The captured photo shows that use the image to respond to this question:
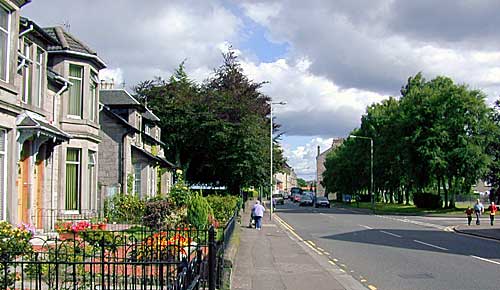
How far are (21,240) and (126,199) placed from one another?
56.8ft

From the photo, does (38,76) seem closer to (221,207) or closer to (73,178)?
(73,178)

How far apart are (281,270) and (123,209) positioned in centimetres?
1375

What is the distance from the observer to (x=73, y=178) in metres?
23.5

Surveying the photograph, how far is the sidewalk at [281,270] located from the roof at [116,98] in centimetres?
1736

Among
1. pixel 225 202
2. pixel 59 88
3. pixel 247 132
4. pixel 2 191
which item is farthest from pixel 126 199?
pixel 247 132

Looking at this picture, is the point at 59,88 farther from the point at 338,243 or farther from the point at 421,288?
the point at 421,288

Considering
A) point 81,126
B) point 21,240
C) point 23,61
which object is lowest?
point 21,240

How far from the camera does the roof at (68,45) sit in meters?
22.9

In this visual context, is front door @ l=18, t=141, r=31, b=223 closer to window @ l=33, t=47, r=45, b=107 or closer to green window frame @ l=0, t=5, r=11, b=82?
window @ l=33, t=47, r=45, b=107

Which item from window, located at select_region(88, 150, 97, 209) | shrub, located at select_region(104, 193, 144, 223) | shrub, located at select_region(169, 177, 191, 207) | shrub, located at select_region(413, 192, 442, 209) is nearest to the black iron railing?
window, located at select_region(88, 150, 97, 209)

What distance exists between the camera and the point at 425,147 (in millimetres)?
56188

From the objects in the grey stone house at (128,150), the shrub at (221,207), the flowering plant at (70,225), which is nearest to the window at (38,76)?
the flowering plant at (70,225)

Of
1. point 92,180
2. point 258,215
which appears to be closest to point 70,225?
point 92,180

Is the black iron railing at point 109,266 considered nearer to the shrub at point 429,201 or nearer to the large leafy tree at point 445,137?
the large leafy tree at point 445,137
